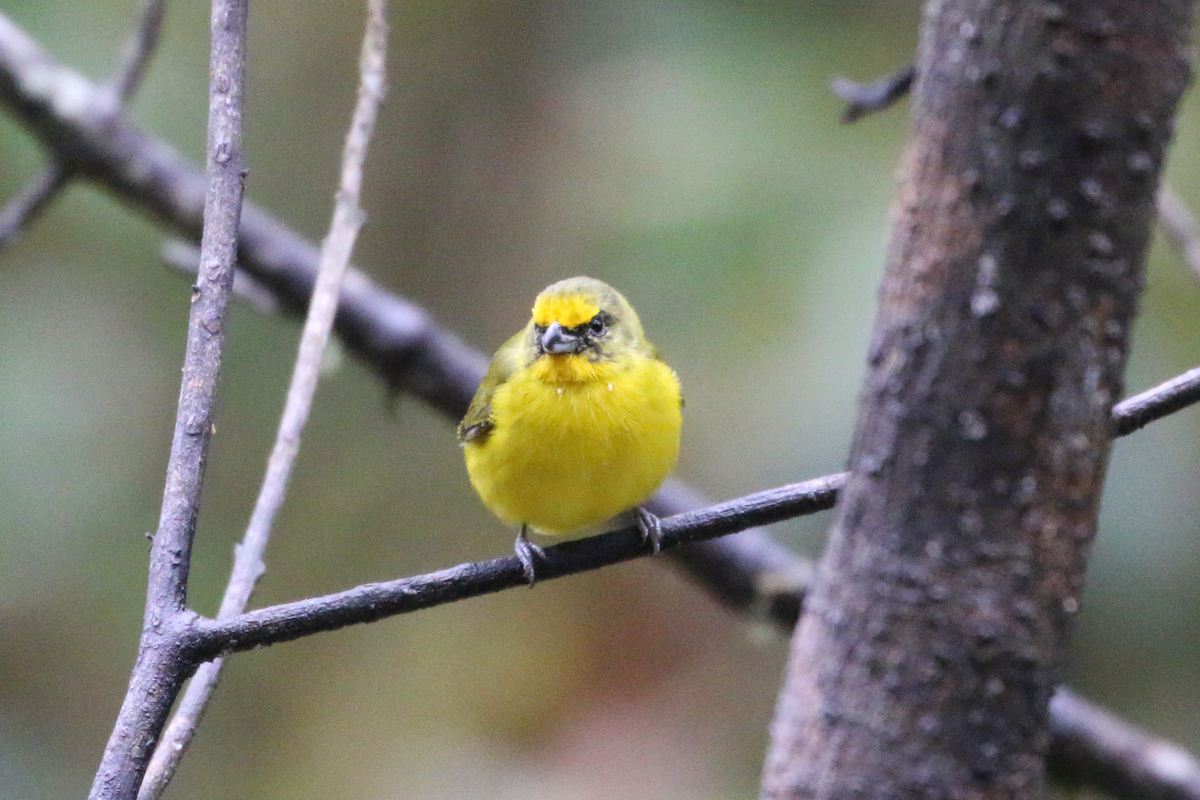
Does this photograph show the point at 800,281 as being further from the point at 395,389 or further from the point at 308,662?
the point at 308,662

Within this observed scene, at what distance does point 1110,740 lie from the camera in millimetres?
3971

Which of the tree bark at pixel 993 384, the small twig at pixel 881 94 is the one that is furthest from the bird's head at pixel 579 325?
the tree bark at pixel 993 384

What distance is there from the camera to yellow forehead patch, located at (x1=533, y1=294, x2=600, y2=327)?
3.31 metres

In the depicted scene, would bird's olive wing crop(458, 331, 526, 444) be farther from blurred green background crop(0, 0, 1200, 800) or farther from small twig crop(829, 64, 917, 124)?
blurred green background crop(0, 0, 1200, 800)

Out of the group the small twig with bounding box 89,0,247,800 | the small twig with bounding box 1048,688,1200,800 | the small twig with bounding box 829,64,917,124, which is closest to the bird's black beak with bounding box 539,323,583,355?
the small twig with bounding box 829,64,917,124

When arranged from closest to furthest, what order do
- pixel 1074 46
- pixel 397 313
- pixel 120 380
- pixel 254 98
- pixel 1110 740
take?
1. pixel 1074 46
2. pixel 1110 740
3. pixel 397 313
4. pixel 120 380
5. pixel 254 98

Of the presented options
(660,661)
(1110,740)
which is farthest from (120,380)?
(1110,740)

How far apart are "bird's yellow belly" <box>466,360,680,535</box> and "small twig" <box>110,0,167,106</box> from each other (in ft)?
5.28

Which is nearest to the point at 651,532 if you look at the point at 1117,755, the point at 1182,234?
the point at 1182,234

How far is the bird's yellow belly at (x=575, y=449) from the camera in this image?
3020 mm

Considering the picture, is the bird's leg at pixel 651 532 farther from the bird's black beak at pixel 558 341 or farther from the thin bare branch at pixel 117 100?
the thin bare branch at pixel 117 100

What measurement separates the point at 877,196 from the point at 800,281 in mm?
506

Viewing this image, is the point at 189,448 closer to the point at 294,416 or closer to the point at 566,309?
the point at 294,416

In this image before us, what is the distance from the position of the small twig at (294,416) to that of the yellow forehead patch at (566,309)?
0.71 m
